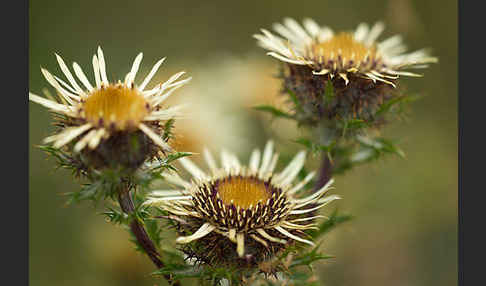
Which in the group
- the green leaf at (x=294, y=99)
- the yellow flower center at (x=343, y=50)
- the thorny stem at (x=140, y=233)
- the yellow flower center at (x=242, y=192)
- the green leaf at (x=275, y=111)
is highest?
the yellow flower center at (x=343, y=50)

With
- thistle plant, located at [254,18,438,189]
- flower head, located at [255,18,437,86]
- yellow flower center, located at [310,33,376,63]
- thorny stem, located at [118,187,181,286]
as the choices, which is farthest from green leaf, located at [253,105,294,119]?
thorny stem, located at [118,187,181,286]

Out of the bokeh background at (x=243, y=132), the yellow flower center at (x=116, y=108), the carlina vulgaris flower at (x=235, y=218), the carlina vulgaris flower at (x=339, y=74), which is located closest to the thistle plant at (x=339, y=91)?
the carlina vulgaris flower at (x=339, y=74)

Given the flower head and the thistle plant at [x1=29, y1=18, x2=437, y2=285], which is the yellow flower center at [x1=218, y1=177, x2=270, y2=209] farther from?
the flower head

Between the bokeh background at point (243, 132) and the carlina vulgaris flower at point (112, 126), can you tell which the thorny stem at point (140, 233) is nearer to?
the carlina vulgaris flower at point (112, 126)

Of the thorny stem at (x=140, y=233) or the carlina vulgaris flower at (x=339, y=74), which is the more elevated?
the carlina vulgaris flower at (x=339, y=74)

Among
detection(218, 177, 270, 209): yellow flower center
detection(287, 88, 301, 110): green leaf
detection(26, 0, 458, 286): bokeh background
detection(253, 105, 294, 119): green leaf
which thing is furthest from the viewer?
detection(26, 0, 458, 286): bokeh background

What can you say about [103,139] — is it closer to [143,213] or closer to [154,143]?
[154,143]

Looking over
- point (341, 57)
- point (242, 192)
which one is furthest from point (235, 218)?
point (341, 57)

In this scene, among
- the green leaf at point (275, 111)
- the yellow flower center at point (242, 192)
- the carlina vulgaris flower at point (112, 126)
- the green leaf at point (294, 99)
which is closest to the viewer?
the carlina vulgaris flower at point (112, 126)
